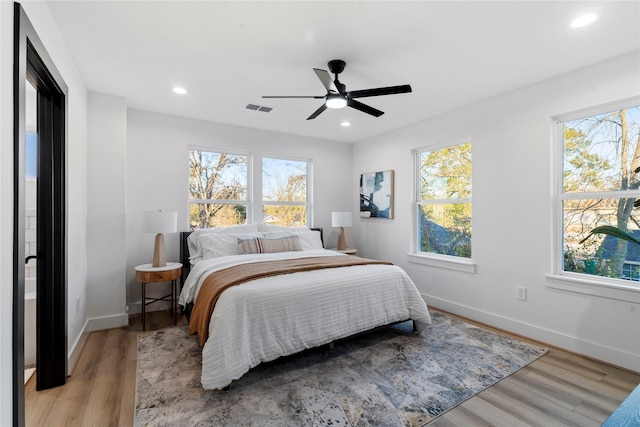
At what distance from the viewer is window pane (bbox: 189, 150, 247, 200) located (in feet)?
14.1

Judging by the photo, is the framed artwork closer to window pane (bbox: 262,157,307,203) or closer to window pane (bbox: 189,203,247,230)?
window pane (bbox: 262,157,307,203)

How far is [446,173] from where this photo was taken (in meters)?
4.06

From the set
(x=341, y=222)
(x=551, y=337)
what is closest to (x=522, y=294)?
(x=551, y=337)

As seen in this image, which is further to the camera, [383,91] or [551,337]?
[551,337]

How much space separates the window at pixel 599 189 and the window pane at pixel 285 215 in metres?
3.43

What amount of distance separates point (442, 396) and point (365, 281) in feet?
3.42

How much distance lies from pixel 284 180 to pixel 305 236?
1.09 m

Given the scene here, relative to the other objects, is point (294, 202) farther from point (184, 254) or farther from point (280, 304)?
point (280, 304)

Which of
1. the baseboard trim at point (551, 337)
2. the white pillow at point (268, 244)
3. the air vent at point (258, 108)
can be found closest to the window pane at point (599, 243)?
the baseboard trim at point (551, 337)

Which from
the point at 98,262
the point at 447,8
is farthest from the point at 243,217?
the point at 447,8

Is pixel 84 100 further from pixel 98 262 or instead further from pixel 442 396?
pixel 442 396

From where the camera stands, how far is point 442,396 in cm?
209

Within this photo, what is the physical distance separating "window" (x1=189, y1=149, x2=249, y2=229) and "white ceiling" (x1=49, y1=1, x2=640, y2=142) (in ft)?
3.53

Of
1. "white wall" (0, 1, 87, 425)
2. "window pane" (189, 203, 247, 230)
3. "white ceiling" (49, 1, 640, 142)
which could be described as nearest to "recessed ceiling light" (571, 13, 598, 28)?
"white ceiling" (49, 1, 640, 142)
